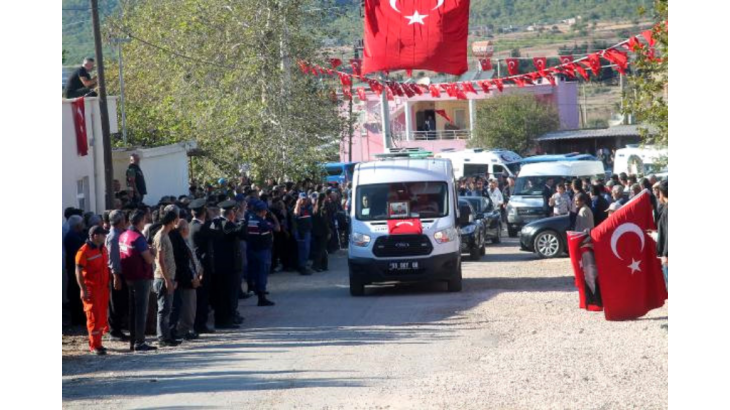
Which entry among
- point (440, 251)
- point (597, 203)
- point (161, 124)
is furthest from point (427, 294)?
point (161, 124)

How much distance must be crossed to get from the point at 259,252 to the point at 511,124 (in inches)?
1859

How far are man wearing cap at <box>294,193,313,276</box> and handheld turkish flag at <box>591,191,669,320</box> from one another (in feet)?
34.6

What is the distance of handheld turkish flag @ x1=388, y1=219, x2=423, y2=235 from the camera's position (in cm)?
2002

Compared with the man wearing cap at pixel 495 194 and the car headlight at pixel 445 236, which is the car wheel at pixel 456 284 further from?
the man wearing cap at pixel 495 194

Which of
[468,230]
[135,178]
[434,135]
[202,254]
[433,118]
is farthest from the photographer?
[433,118]

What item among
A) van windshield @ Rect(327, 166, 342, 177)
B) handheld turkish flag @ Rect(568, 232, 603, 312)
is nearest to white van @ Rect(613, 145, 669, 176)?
van windshield @ Rect(327, 166, 342, 177)

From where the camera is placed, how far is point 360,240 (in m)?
20.2

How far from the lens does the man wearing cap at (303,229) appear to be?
24.8 m

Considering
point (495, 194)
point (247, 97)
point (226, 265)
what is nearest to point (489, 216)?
point (495, 194)

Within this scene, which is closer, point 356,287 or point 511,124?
point 356,287

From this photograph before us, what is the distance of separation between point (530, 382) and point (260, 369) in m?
3.21

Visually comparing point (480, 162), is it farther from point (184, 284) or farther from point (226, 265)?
point (184, 284)

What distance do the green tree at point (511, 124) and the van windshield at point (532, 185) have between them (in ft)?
101
